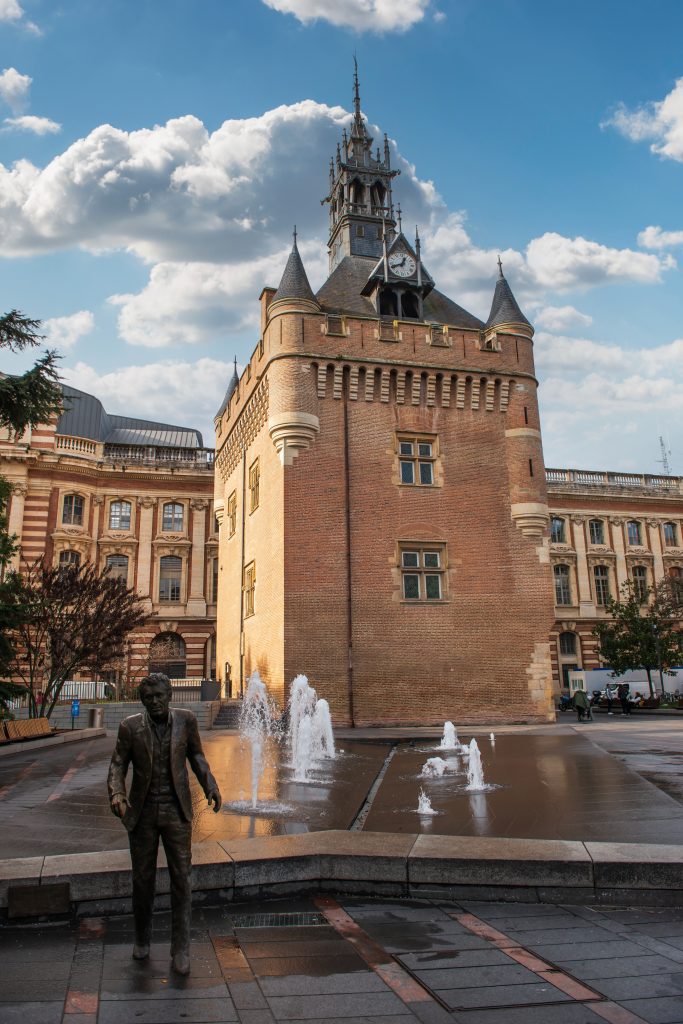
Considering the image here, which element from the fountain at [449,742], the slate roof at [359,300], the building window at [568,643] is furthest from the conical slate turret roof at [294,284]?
the building window at [568,643]

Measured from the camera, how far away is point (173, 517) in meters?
45.7

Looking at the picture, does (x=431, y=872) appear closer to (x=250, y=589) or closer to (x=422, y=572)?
(x=422, y=572)

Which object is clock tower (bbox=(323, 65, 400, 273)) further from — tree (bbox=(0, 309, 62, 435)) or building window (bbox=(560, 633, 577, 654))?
building window (bbox=(560, 633, 577, 654))

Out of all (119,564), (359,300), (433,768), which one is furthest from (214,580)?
(433,768)

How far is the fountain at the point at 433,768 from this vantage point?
12.6 metres

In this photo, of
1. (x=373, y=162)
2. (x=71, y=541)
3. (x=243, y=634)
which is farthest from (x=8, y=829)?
(x=71, y=541)

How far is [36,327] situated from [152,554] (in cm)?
3012

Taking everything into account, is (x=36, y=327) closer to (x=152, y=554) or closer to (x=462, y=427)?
(x=462, y=427)

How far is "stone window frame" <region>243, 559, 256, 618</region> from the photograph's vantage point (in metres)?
27.3

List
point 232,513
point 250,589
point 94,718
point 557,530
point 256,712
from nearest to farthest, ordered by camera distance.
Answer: point 256,712, point 94,718, point 250,589, point 232,513, point 557,530

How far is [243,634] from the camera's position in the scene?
2864 cm

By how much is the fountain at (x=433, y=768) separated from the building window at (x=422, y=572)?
9.86m

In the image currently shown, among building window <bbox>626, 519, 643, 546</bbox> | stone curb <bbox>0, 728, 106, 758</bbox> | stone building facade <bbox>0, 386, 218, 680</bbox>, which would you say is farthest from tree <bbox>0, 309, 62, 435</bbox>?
building window <bbox>626, 519, 643, 546</bbox>

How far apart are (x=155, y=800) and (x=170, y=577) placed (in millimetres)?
40805
